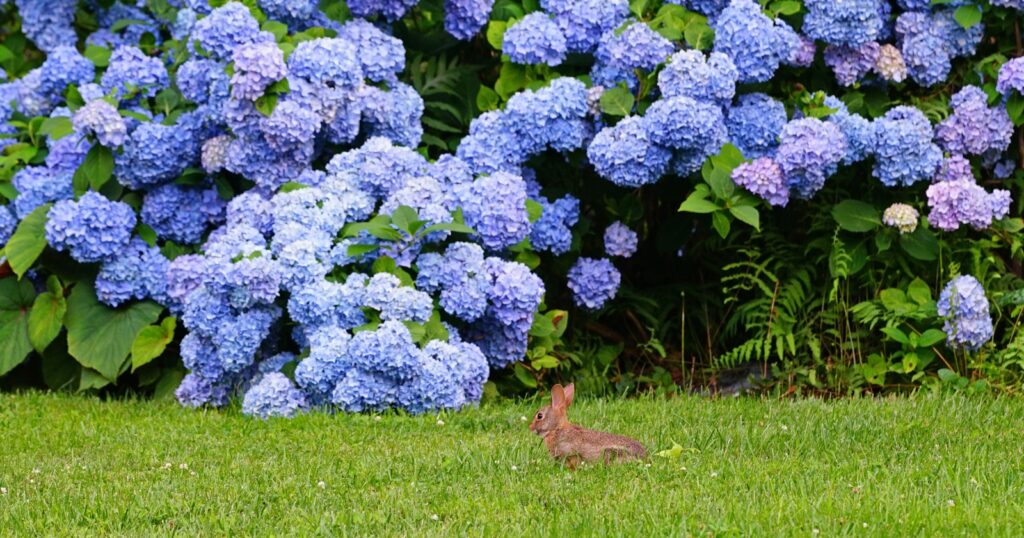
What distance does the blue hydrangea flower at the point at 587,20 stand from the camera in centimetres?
707

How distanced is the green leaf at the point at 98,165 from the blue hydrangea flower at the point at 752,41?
3030 millimetres

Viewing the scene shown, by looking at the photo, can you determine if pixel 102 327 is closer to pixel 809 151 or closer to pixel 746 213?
pixel 746 213

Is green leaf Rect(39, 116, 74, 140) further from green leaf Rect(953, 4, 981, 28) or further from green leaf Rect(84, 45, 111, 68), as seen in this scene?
green leaf Rect(953, 4, 981, 28)

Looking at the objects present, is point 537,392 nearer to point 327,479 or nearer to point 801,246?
point 801,246

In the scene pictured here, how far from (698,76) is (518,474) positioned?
262cm

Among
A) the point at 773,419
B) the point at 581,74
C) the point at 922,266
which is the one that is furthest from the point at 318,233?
the point at 922,266

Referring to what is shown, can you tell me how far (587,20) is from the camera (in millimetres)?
7062

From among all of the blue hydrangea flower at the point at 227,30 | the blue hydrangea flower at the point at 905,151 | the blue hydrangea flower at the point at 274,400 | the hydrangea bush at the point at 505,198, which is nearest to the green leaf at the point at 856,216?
the hydrangea bush at the point at 505,198

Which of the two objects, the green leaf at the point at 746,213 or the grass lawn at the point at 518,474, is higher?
the green leaf at the point at 746,213

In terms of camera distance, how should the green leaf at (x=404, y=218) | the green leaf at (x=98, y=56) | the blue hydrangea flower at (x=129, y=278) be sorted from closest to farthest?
the green leaf at (x=404, y=218) → the blue hydrangea flower at (x=129, y=278) → the green leaf at (x=98, y=56)

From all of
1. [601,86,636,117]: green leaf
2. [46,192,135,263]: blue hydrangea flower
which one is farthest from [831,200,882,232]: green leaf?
[46,192,135,263]: blue hydrangea flower

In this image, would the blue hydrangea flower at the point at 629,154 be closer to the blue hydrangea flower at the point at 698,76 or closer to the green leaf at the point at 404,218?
the blue hydrangea flower at the point at 698,76

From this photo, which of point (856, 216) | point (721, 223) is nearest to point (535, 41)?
point (721, 223)

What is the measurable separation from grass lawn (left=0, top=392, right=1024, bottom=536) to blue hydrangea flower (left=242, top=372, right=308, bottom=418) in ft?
0.30
